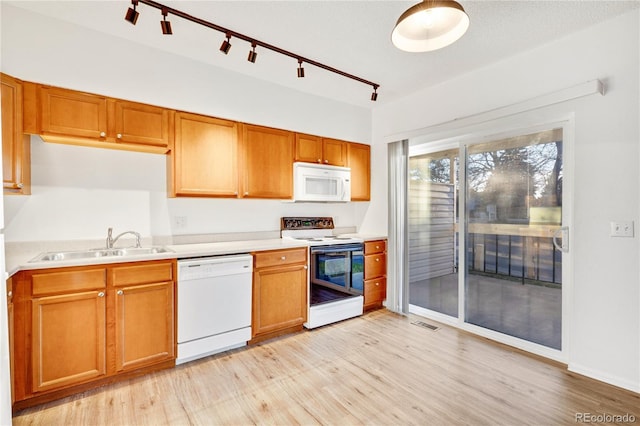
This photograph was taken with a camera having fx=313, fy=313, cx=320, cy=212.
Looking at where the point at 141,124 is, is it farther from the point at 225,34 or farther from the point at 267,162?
the point at 267,162

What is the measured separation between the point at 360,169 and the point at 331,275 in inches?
60.4

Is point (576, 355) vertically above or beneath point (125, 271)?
beneath

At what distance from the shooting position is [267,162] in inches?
133

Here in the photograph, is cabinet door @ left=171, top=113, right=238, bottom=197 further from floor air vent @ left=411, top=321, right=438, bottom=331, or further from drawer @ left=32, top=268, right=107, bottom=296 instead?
floor air vent @ left=411, top=321, right=438, bottom=331

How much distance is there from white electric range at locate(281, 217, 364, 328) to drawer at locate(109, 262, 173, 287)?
1414 mm

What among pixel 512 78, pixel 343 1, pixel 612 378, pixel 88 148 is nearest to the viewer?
pixel 343 1

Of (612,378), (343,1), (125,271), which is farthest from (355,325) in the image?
(343,1)

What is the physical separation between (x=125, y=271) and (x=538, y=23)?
3.62 metres

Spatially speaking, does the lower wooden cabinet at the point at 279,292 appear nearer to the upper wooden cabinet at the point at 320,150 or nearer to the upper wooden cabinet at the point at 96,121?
the upper wooden cabinet at the point at 320,150

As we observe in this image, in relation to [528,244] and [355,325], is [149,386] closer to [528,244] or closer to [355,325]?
[355,325]

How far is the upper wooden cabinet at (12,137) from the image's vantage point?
2.06 meters

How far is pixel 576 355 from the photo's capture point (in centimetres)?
248

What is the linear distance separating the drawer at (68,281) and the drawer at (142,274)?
8 cm

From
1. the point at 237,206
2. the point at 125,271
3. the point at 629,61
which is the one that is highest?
the point at 629,61
